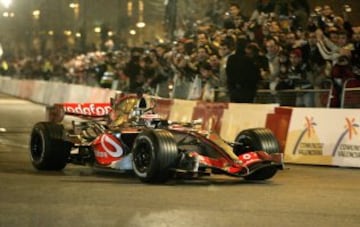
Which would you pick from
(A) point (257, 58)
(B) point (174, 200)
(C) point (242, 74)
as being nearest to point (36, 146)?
(B) point (174, 200)

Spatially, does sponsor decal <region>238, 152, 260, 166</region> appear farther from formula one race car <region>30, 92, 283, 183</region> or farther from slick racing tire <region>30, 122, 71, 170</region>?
A: slick racing tire <region>30, 122, 71, 170</region>

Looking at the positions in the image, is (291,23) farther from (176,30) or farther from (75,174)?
(176,30)

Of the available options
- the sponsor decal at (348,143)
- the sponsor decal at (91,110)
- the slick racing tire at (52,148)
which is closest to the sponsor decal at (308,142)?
the sponsor decal at (348,143)

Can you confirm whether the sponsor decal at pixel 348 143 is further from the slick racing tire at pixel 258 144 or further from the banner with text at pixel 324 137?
the slick racing tire at pixel 258 144

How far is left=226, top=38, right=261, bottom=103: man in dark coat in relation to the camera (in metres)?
16.4

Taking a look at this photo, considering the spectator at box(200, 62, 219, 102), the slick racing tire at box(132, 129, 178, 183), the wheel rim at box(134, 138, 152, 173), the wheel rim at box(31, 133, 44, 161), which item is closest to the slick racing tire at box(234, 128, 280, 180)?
the slick racing tire at box(132, 129, 178, 183)

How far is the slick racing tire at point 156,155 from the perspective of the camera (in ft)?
34.1

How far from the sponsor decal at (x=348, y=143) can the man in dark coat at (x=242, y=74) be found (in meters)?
3.15

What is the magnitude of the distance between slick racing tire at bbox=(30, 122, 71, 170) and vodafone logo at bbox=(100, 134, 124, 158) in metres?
0.80

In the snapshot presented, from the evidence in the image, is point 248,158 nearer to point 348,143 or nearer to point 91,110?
point 348,143

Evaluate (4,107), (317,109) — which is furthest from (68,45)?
(317,109)

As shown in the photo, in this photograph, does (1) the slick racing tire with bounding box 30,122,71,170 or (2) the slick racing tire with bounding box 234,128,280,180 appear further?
(1) the slick racing tire with bounding box 30,122,71,170

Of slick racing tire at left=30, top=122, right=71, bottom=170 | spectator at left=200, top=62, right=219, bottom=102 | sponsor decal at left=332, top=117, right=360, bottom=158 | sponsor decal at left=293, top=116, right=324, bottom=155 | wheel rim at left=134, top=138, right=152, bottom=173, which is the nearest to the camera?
wheel rim at left=134, top=138, right=152, bottom=173

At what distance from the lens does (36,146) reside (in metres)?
12.5
